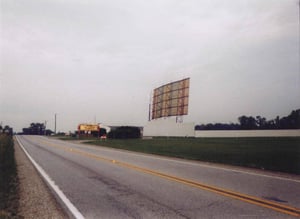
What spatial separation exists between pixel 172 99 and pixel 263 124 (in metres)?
65.3

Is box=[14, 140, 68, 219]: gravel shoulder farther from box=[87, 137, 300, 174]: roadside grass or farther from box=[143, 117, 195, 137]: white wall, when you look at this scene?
box=[143, 117, 195, 137]: white wall

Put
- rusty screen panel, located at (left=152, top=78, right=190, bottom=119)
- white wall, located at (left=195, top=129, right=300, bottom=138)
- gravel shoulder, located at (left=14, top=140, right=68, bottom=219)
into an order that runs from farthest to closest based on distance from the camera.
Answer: rusty screen panel, located at (left=152, top=78, right=190, bottom=119)
white wall, located at (left=195, top=129, right=300, bottom=138)
gravel shoulder, located at (left=14, top=140, right=68, bottom=219)

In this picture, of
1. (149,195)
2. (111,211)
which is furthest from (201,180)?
(111,211)

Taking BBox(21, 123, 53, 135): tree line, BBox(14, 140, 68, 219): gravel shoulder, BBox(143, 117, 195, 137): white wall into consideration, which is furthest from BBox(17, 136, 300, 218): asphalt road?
BBox(21, 123, 53, 135): tree line

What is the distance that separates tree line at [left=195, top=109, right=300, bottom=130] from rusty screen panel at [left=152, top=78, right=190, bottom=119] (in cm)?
3731

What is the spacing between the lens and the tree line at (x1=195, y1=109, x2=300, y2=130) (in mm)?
101562

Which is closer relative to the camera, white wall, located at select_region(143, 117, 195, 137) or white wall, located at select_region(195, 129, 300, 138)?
white wall, located at select_region(195, 129, 300, 138)

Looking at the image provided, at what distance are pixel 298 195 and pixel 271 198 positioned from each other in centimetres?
91

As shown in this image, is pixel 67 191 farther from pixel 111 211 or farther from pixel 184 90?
pixel 184 90

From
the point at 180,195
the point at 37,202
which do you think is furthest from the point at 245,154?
the point at 37,202

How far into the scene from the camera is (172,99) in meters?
73.3

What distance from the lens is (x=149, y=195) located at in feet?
27.5

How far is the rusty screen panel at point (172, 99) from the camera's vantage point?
231ft

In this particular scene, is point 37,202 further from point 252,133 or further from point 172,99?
point 172,99
